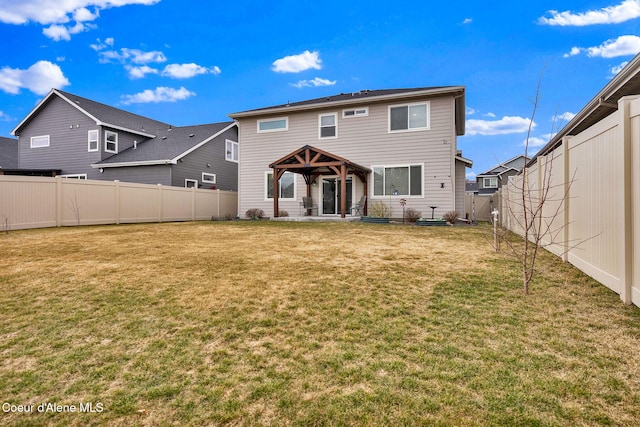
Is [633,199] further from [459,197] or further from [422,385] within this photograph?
[459,197]

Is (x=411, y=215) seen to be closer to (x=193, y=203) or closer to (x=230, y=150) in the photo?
(x=193, y=203)

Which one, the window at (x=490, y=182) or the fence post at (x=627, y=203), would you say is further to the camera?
the window at (x=490, y=182)

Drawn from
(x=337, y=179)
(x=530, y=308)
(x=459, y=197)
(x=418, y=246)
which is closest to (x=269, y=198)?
(x=337, y=179)

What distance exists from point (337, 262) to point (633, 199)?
3.67 m

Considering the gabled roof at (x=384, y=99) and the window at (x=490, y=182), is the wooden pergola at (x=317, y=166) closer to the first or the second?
the gabled roof at (x=384, y=99)

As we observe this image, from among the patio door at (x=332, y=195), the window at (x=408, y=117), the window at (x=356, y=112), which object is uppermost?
the window at (x=356, y=112)

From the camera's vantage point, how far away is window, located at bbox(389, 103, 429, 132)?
13.8 m

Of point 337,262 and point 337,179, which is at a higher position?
point 337,179

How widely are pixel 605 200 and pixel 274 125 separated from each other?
48.7 feet

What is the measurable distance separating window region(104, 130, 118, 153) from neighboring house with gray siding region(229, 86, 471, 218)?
30.0 ft

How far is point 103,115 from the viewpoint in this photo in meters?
19.9

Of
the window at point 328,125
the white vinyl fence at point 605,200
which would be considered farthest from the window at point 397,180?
the white vinyl fence at point 605,200

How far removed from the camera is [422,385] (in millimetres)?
1916

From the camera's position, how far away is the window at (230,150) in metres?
22.2
